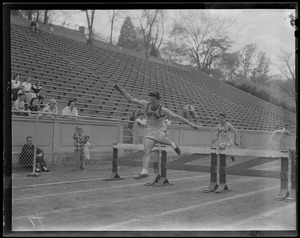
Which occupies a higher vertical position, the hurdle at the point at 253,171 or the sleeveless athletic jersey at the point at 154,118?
the sleeveless athletic jersey at the point at 154,118

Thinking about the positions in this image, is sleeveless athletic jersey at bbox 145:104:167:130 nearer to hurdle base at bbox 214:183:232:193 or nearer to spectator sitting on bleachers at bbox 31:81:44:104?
hurdle base at bbox 214:183:232:193

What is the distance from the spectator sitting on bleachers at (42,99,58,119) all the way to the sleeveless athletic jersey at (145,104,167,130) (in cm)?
412

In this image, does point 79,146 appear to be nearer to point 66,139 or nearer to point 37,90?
point 66,139

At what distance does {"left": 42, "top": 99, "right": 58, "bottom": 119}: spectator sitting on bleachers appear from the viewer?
38.1ft

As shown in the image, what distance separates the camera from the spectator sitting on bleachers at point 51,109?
457 inches

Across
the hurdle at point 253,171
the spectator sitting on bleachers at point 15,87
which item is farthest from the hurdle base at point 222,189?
the spectator sitting on bleachers at point 15,87

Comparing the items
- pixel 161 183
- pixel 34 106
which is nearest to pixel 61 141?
pixel 34 106

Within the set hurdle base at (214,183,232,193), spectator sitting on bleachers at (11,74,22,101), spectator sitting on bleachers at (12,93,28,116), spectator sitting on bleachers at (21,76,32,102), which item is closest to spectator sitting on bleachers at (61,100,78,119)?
spectator sitting on bleachers at (21,76,32,102)

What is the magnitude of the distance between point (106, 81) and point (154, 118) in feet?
14.2

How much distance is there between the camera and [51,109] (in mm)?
11906

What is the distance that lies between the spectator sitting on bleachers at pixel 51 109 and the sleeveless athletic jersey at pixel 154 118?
13.5 ft

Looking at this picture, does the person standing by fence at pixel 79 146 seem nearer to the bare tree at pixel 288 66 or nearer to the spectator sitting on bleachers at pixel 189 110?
the spectator sitting on bleachers at pixel 189 110

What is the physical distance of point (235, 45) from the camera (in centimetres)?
654

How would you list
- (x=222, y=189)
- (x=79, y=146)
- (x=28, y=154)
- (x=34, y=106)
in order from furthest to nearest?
(x=79, y=146), (x=34, y=106), (x=28, y=154), (x=222, y=189)
